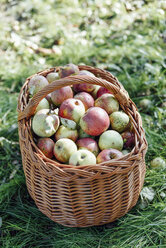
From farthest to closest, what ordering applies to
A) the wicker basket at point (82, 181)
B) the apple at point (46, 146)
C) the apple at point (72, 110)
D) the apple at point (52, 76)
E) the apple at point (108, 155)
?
the apple at point (52, 76) < the apple at point (72, 110) < the apple at point (46, 146) < the apple at point (108, 155) < the wicker basket at point (82, 181)

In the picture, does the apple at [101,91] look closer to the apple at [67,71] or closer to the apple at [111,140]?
the apple at [67,71]

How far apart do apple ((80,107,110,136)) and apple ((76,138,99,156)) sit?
0.06 m

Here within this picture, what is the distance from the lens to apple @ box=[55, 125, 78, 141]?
1.87m

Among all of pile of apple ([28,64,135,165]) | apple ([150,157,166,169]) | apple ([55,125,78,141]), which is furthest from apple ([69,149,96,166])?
apple ([150,157,166,169])

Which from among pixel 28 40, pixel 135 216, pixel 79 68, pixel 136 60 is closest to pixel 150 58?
pixel 136 60

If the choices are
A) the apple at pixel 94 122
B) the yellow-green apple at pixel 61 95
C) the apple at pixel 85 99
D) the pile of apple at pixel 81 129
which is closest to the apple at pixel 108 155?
the pile of apple at pixel 81 129

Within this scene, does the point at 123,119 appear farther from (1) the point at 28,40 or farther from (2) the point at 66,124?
(1) the point at 28,40

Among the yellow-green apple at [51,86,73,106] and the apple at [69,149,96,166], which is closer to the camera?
the apple at [69,149,96,166]

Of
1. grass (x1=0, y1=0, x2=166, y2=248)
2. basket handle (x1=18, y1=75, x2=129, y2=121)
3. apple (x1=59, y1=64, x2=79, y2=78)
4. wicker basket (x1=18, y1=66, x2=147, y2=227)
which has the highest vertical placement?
basket handle (x1=18, y1=75, x2=129, y2=121)

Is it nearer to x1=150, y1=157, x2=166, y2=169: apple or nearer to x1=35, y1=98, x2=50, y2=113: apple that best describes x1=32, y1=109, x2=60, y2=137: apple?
x1=35, y1=98, x2=50, y2=113: apple

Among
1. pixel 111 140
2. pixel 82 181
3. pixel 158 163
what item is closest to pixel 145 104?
pixel 158 163

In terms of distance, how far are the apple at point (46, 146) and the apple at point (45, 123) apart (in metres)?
0.04

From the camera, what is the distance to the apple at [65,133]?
6.13ft

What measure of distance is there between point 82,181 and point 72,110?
57cm
